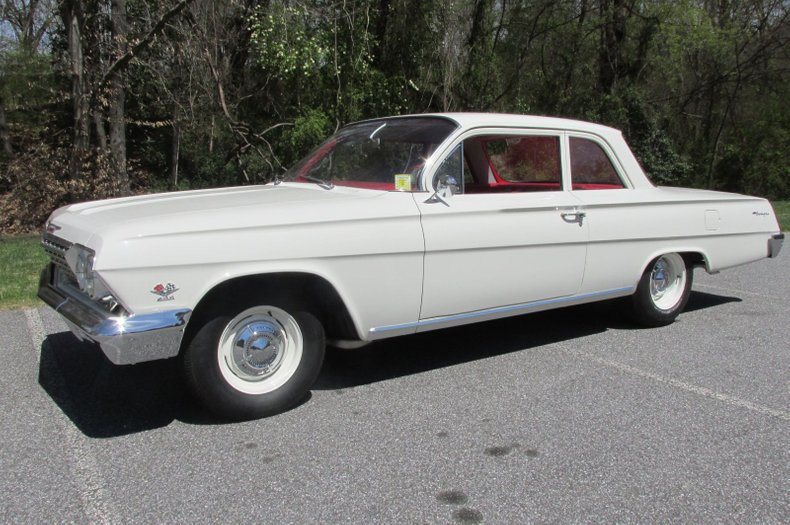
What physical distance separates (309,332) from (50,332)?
110 inches

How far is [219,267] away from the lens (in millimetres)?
3258

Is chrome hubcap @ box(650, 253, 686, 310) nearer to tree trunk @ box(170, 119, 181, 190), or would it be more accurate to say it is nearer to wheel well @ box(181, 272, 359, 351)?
wheel well @ box(181, 272, 359, 351)

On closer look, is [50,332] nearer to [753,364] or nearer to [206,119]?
[753,364]

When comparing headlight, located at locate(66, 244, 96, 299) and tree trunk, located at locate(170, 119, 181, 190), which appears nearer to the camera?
headlight, located at locate(66, 244, 96, 299)

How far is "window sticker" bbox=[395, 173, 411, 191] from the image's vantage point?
3.94m

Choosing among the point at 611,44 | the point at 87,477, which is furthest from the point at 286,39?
the point at 611,44

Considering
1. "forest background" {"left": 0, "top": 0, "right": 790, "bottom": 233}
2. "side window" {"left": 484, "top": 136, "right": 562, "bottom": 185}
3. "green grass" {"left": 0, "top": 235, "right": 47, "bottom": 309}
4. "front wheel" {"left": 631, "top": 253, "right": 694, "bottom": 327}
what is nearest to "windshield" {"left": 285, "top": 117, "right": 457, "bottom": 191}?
"side window" {"left": 484, "top": 136, "right": 562, "bottom": 185}

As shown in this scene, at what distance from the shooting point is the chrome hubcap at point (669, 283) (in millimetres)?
5480

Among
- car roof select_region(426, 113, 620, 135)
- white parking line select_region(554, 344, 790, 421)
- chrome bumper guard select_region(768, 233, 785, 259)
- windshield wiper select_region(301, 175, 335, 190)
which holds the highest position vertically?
car roof select_region(426, 113, 620, 135)

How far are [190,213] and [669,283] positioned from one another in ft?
13.4

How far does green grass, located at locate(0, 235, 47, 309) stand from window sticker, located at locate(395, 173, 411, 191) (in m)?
4.16

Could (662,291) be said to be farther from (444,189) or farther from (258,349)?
(258,349)

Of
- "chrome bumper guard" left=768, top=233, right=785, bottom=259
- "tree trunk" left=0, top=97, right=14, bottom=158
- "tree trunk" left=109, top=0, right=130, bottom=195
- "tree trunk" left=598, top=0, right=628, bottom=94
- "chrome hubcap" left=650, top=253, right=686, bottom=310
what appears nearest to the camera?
"chrome hubcap" left=650, top=253, right=686, bottom=310

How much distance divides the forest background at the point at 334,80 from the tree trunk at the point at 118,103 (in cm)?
4
